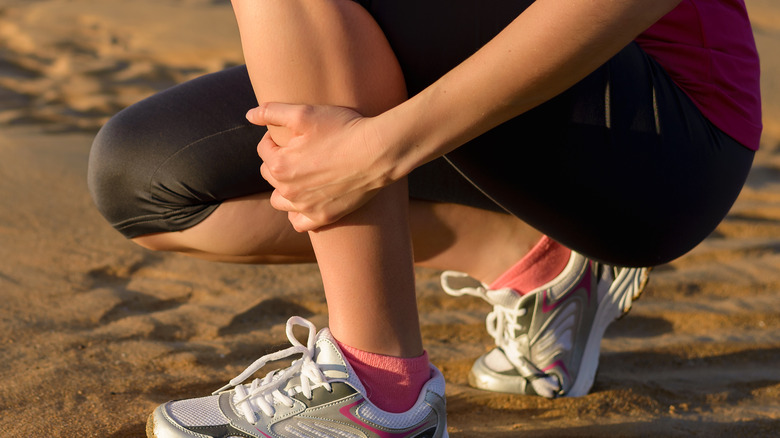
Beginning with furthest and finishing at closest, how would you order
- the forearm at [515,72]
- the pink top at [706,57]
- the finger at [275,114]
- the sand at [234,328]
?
the sand at [234,328], the pink top at [706,57], the finger at [275,114], the forearm at [515,72]

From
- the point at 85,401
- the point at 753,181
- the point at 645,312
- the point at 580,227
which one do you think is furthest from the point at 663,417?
the point at 753,181

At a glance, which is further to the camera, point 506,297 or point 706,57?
point 506,297

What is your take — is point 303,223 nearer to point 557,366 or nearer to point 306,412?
point 306,412

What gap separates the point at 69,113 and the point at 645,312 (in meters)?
2.45

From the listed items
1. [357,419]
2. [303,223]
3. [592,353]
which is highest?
[303,223]

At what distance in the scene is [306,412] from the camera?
0.96m

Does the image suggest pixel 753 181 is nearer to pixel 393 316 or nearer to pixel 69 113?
pixel 393 316

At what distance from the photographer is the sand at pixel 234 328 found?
1246mm

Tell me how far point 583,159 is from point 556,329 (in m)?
0.43

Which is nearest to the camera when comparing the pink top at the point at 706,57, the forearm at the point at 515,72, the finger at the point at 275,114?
the forearm at the point at 515,72

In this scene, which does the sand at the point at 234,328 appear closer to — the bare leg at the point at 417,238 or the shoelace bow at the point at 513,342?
the shoelace bow at the point at 513,342

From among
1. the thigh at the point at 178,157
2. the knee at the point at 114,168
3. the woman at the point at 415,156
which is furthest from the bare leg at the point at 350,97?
the knee at the point at 114,168

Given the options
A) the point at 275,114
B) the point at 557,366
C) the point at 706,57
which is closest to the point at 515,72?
the point at 275,114

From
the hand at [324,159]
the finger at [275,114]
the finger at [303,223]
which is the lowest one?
the finger at [303,223]
